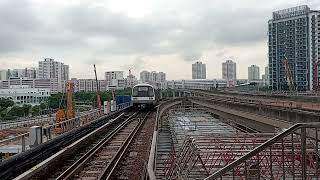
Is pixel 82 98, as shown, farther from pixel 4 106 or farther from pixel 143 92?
pixel 143 92

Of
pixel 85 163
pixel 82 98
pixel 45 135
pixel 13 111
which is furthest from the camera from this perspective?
pixel 82 98

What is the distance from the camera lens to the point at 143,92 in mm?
45062

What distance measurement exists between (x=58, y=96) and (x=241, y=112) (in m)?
89.6

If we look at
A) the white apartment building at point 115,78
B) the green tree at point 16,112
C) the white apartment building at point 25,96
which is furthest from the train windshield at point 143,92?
the white apartment building at point 115,78

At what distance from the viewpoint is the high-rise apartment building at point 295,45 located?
106 m

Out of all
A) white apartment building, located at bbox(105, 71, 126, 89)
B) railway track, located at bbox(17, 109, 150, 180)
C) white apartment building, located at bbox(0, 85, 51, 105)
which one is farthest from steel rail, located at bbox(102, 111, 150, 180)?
white apartment building, located at bbox(105, 71, 126, 89)

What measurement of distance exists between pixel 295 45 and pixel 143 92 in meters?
79.8

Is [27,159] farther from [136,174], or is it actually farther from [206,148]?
[206,148]

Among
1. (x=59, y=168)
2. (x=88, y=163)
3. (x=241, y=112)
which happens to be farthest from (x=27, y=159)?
(x=241, y=112)

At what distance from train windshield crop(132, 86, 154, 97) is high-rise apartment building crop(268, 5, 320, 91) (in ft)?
224

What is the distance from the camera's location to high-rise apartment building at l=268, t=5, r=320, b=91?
106 metres

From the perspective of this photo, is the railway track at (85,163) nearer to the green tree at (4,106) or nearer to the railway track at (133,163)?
the railway track at (133,163)

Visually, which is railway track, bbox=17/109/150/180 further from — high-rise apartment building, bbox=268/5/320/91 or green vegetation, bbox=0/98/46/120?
high-rise apartment building, bbox=268/5/320/91

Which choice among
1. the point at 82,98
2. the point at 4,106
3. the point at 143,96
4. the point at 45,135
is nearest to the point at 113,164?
the point at 45,135
